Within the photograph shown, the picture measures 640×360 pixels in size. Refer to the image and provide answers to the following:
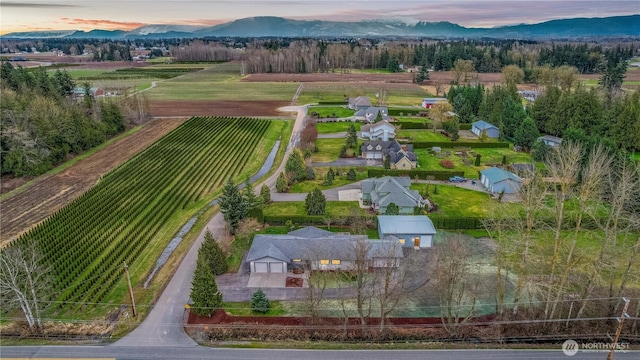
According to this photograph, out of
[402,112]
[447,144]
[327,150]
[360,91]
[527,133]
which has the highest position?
[360,91]

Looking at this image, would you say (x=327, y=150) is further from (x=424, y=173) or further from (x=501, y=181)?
(x=501, y=181)

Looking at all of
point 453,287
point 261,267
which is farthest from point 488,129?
point 261,267

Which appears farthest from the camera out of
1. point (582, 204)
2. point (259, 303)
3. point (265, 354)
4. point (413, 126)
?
point (413, 126)

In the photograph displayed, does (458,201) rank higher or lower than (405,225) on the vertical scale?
lower

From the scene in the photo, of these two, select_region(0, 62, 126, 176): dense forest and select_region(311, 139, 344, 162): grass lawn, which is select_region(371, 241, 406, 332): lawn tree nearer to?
select_region(311, 139, 344, 162): grass lawn

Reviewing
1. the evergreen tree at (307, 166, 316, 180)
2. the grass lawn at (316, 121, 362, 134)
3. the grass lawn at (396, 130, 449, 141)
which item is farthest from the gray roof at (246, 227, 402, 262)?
the grass lawn at (316, 121, 362, 134)

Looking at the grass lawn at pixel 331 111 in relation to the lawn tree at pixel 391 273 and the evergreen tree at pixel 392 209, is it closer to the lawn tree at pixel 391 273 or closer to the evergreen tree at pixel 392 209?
the evergreen tree at pixel 392 209
